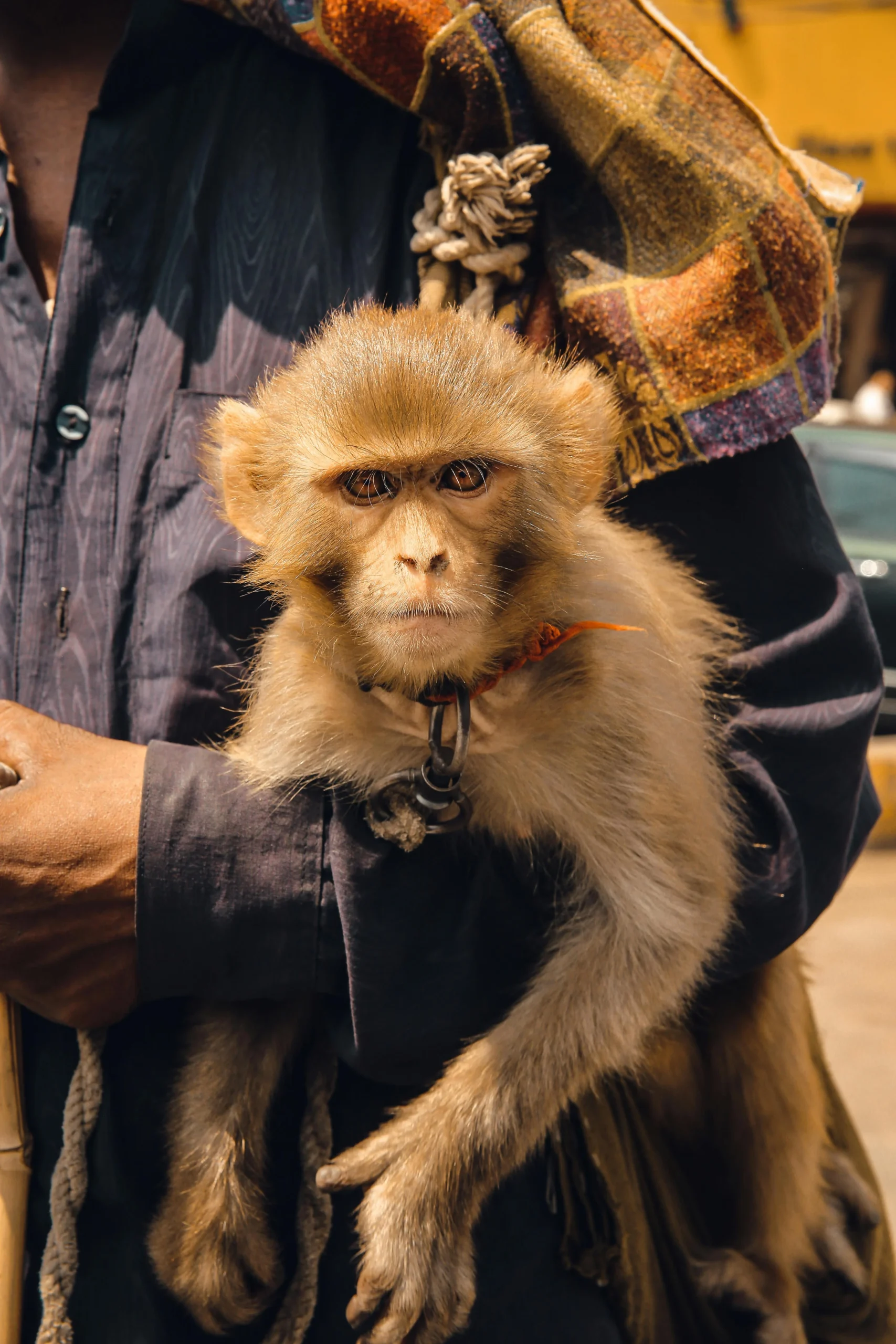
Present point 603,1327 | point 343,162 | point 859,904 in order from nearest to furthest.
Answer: point 603,1327 < point 343,162 < point 859,904

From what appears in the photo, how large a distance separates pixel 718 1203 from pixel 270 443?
1402mm

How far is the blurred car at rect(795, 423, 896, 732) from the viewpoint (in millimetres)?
7609

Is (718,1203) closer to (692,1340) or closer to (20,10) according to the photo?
(692,1340)

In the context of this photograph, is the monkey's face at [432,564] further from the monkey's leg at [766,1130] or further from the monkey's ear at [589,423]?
the monkey's leg at [766,1130]

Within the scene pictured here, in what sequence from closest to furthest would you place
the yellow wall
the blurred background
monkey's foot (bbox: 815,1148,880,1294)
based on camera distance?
monkey's foot (bbox: 815,1148,880,1294) < the blurred background < the yellow wall

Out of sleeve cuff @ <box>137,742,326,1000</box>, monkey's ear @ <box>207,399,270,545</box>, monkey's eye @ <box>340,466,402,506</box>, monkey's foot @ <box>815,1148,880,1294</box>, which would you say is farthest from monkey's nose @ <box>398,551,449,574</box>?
monkey's foot @ <box>815,1148,880,1294</box>

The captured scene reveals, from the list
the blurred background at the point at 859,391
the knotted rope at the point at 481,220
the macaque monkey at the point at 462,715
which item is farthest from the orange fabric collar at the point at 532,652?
the blurred background at the point at 859,391

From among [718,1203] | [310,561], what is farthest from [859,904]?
[310,561]

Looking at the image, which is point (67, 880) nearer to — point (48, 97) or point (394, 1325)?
point (394, 1325)

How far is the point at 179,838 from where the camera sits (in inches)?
58.2

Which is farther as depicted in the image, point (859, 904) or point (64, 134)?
point (859, 904)

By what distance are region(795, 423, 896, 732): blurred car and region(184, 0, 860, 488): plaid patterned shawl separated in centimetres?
624

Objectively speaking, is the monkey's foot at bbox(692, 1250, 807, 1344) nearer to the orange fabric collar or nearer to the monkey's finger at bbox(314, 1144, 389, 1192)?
the monkey's finger at bbox(314, 1144, 389, 1192)

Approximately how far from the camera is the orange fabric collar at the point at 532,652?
1565 mm
